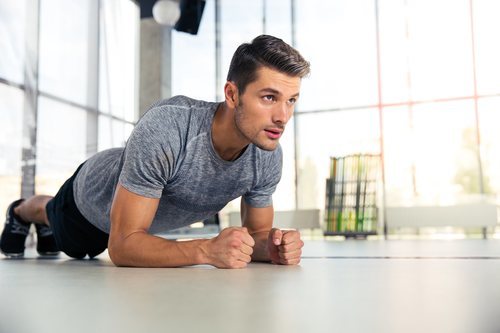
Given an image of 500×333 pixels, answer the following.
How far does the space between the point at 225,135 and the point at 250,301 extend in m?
0.73

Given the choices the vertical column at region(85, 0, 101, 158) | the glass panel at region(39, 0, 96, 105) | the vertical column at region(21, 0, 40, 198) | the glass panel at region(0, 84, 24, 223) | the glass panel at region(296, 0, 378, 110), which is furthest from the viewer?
the glass panel at region(296, 0, 378, 110)

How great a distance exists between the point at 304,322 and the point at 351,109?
7.21 metres

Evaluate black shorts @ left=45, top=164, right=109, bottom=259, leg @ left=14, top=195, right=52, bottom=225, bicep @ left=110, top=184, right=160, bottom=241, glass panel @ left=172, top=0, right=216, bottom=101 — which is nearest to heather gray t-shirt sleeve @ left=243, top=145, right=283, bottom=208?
bicep @ left=110, top=184, right=160, bottom=241

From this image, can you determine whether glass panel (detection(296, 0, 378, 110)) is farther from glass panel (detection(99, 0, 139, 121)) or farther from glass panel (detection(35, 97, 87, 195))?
glass panel (detection(35, 97, 87, 195))

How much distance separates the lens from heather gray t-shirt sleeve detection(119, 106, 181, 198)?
1443 millimetres

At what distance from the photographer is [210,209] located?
71.0 inches

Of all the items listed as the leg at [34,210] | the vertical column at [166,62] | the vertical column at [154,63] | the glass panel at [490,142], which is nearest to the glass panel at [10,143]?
the leg at [34,210]

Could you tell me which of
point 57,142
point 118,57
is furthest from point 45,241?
point 118,57

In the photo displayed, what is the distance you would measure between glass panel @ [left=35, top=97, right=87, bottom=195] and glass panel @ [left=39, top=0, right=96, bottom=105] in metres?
0.19

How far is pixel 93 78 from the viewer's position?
6.77 m

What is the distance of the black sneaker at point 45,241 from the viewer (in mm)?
2486

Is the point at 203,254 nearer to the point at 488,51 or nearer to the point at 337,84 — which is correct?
the point at 337,84

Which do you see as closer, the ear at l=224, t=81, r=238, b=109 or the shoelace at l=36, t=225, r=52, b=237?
the ear at l=224, t=81, r=238, b=109

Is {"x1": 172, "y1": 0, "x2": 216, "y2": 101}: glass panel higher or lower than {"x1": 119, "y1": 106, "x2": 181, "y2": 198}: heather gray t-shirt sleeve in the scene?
higher
